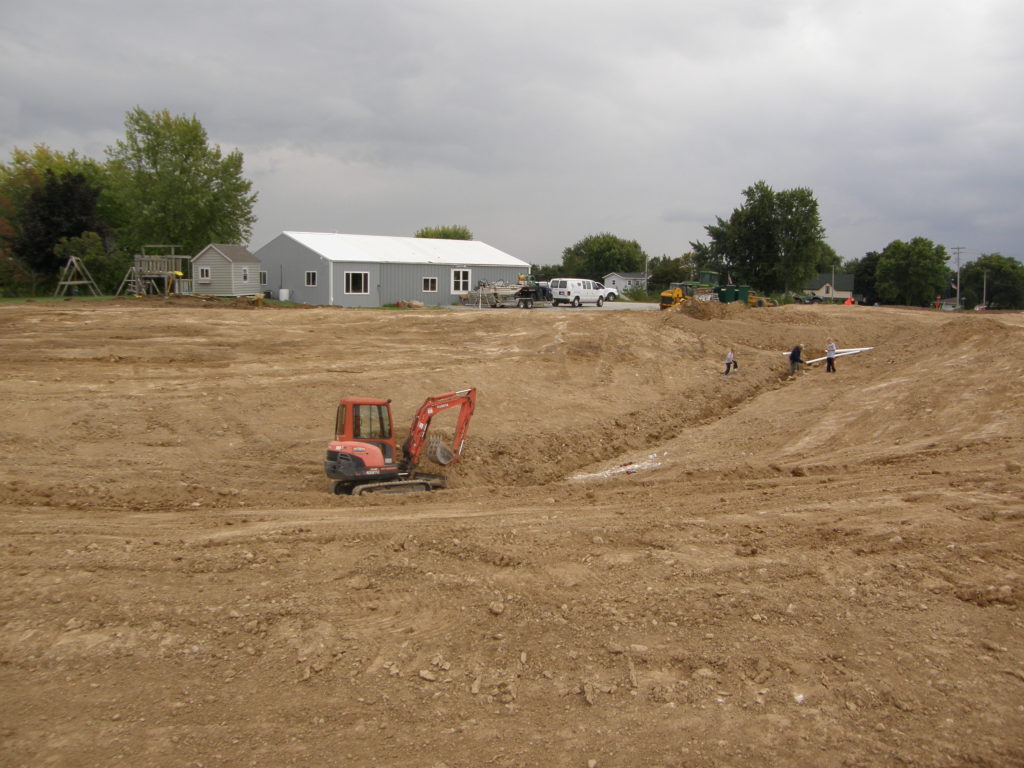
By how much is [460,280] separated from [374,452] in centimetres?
3131

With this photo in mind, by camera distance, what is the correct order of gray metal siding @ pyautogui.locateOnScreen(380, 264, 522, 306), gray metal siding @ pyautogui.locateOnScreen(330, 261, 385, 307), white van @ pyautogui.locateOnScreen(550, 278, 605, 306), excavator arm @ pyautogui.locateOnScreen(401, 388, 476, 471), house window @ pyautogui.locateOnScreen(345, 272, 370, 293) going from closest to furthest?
1. excavator arm @ pyautogui.locateOnScreen(401, 388, 476, 471)
2. gray metal siding @ pyautogui.locateOnScreen(330, 261, 385, 307)
3. house window @ pyautogui.locateOnScreen(345, 272, 370, 293)
4. gray metal siding @ pyautogui.locateOnScreen(380, 264, 522, 306)
5. white van @ pyautogui.locateOnScreen(550, 278, 605, 306)

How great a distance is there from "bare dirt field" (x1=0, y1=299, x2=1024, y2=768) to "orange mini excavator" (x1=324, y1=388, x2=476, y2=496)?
26.7 inches

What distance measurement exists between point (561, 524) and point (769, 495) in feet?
11.2

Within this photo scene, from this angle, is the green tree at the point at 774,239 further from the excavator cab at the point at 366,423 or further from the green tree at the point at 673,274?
the excavator cab at the point at 366,423

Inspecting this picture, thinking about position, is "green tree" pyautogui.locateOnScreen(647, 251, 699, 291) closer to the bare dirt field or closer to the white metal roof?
the white metal roof

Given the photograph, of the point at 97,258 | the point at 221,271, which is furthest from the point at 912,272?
the point at 97,258

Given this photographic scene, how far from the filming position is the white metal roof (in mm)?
40438

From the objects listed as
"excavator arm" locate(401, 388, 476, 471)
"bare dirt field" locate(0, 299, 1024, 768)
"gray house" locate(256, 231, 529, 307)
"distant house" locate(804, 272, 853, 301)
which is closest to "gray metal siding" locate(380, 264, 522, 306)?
"gray house" locate(256, 231, 529, 307)

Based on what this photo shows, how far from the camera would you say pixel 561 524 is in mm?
9656

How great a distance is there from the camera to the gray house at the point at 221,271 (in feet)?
127

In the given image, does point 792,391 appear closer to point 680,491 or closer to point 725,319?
point 725,319

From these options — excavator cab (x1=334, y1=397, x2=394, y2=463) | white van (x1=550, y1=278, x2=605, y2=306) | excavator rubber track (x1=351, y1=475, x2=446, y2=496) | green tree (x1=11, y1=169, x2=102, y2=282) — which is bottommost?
excavator rubber track (x1=351, y1=475, x2=446, y2=496)

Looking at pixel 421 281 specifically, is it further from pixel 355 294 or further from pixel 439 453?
pixel 439 453

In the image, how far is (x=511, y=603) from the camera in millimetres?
7273
